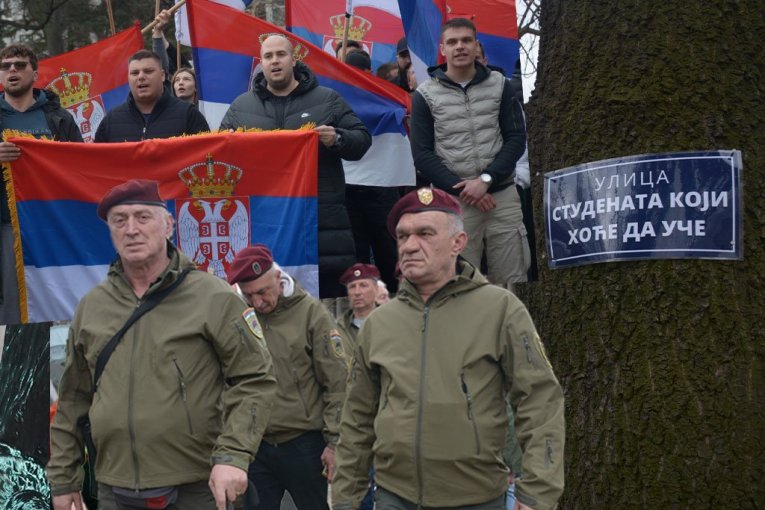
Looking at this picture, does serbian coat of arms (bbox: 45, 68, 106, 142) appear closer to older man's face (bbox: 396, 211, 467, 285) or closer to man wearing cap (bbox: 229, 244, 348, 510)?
man wearing cap (bbox: 229, 244, 348, 510)

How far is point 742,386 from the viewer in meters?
5.16

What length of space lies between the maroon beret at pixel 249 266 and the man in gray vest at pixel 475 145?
146 cm

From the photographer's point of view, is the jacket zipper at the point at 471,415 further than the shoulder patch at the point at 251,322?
No

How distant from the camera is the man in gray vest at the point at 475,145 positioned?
749 cm

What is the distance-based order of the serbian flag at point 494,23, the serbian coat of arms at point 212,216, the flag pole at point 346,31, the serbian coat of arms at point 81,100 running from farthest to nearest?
the serbian coat of arms at point 81,100 → the serbian flag at point 494,23 → the flag pole at point 346,31 → the serbian coat of arms at point 212,216

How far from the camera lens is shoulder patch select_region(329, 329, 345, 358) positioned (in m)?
6.61

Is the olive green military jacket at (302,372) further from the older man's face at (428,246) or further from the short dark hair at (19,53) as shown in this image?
the short dark hair at (19,53)

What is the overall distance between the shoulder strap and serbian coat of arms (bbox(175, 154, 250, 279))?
2763mm

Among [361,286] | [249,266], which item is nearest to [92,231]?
[249,266]

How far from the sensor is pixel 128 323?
15.4 feet

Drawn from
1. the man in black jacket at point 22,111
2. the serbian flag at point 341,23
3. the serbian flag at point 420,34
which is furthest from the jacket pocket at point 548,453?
the serbian flag at point 341,23

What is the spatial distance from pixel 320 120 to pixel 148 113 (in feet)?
3.87

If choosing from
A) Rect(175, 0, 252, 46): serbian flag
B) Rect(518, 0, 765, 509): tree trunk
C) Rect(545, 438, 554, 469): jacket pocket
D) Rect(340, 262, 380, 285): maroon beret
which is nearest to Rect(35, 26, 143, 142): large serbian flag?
Rect(175, 0, 252, 46): serbian flag

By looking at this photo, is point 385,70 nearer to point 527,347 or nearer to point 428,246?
point 428,246
